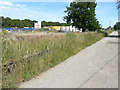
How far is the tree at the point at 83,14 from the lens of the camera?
34.1 metres

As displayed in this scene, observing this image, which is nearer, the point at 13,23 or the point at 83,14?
the point at 13,23

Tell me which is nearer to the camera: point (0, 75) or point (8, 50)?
point (0, 75)

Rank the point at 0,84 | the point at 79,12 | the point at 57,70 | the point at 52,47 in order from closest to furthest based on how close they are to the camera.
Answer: the point at 0,84, the point at 57,70, the point at 52,47, the point at 79,12

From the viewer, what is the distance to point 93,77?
14.0 ft

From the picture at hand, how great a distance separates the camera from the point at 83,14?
112 ft

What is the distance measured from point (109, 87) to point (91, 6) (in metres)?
34.7

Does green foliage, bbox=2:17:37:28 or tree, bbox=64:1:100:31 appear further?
tree, bbox=64:1:100:31

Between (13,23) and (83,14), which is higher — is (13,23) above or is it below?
below

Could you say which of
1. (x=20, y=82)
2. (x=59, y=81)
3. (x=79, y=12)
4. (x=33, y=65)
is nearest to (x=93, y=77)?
(x=59, y=81)

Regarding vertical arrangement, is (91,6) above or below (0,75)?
above

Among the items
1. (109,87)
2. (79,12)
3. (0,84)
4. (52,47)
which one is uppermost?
(79,12)

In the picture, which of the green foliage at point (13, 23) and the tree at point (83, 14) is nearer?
the green foliage at point (13, 23)

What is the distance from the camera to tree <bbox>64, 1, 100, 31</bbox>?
34062mm

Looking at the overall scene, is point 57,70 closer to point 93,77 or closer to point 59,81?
point 59,81
